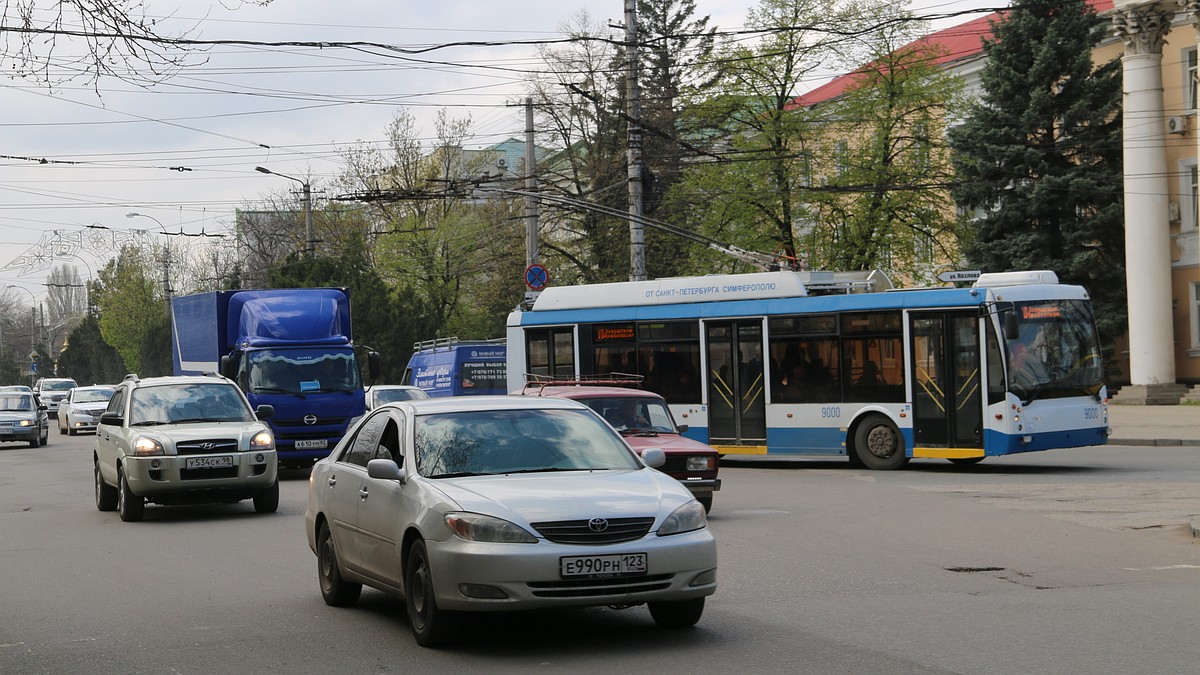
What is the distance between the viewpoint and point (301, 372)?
2552 cm

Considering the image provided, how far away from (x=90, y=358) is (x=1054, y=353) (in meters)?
98.7

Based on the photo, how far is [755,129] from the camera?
4791 centimetres

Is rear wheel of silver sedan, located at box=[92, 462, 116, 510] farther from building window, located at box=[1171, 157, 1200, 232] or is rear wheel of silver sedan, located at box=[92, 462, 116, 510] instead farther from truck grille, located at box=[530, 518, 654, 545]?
building window, located at box=[1171, 157, 1200, 232]

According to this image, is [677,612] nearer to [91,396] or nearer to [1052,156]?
[1052,156]

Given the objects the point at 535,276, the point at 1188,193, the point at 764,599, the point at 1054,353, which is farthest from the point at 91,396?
the point at 764,599

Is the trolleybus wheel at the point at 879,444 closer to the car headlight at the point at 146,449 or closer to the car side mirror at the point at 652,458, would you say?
the car headlight at the point at 146,449

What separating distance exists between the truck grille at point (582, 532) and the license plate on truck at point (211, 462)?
10.3m

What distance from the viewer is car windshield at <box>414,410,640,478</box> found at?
Answer: 9.02 meters

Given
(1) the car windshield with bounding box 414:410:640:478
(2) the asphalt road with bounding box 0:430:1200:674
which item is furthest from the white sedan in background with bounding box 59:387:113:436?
(1) the car windshield with bounding box 414:410:640:478

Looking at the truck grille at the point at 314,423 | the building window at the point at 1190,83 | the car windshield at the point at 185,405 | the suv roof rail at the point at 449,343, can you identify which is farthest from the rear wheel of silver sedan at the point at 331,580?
the building window at the point at 1190,83

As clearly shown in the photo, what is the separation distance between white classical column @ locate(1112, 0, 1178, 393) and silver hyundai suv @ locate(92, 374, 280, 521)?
3143cm

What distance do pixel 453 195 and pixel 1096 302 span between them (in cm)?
2171

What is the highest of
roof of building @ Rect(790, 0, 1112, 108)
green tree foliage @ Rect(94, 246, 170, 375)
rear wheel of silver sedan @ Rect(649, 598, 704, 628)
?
roof of building @ Rect(790, 0, 1112, 108)

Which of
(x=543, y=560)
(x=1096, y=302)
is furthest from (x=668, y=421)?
(x=1096, y=302)
